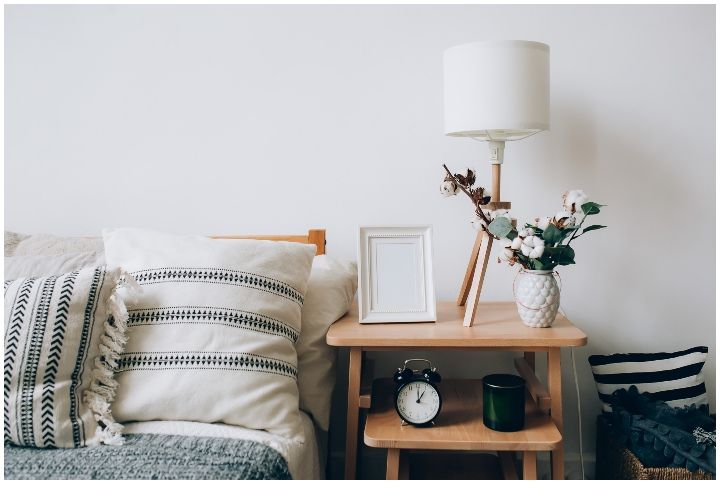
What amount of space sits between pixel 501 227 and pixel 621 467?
705 mm

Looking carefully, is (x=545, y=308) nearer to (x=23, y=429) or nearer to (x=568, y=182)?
(x=568, y=182)

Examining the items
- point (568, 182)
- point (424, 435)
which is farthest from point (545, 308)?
point (568, 182)

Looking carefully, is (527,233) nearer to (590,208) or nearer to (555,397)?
(590,208)

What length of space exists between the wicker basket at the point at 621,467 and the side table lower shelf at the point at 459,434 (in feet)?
0.91

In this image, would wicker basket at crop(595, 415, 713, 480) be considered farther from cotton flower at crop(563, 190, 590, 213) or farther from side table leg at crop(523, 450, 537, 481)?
cotton flower at crop(563, 190, 590, 213)

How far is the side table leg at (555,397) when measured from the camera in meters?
1.47

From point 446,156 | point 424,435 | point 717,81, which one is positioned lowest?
point 424,435

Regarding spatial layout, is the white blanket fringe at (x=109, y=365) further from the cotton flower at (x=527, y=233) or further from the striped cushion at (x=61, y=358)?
the cotton flower at (x=527, y=233)

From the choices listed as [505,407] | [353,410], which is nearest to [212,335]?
[353,410]

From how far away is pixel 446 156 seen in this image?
1889 millimetres

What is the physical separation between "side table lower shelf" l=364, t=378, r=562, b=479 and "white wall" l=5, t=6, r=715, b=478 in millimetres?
432

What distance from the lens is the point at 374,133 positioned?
1.90 metres

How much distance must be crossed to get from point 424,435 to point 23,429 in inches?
31.3

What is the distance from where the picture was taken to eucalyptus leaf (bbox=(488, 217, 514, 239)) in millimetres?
1510
